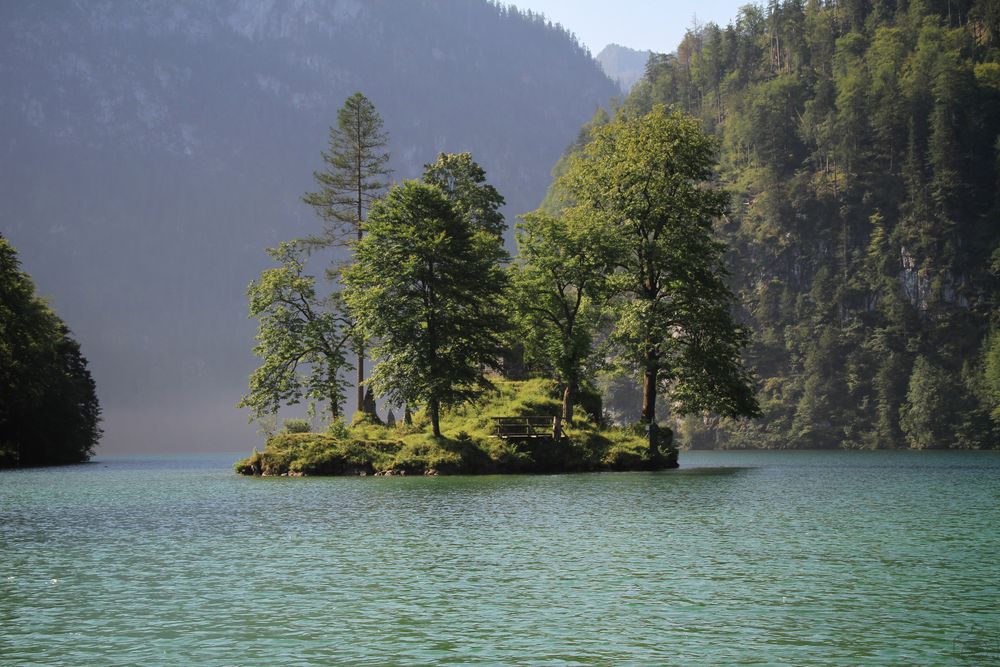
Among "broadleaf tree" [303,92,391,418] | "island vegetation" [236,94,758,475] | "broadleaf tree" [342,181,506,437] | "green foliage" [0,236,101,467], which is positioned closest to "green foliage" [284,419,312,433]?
"island vegetation" [236,94,758,475]

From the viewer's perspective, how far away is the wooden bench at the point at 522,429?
58.9m

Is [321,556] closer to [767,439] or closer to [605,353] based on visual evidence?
[605,353]

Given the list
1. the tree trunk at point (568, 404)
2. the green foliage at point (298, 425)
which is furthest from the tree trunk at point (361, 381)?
the tree trunk at point (568, 404)

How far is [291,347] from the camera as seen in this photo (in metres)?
68.7

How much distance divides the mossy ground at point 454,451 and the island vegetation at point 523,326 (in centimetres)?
10

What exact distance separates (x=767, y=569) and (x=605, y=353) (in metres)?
42.0

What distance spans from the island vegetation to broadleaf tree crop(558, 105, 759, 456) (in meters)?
0.13

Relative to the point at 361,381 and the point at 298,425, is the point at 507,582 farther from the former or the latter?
the point at 298,425

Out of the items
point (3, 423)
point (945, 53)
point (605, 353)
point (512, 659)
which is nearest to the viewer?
point (512, 659)

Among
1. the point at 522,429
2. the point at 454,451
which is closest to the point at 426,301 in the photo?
the point at 454,451

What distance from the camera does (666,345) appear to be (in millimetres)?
62875

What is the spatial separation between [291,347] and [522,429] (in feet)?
62.9

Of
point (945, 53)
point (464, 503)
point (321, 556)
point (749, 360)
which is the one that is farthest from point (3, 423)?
point (945, 53)

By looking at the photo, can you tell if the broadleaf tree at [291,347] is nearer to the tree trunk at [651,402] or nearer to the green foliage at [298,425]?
the green foliage at [298,425]
